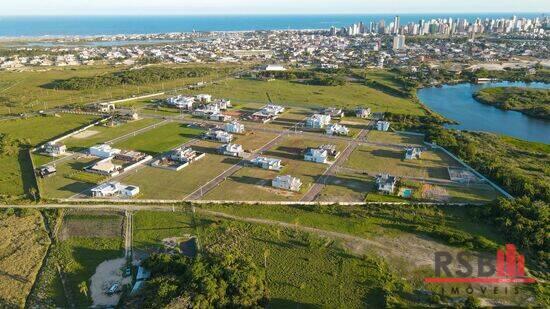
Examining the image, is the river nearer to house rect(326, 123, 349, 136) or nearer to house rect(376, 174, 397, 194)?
house rect(326, 123, 349, 136)

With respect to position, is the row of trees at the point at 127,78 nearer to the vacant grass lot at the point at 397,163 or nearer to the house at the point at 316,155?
the house at the point at 316,155

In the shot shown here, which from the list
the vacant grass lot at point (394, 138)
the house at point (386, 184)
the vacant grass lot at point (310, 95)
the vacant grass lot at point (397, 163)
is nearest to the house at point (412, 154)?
the vacant grass lot at point (397, 163)

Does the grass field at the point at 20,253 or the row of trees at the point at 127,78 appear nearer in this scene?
the grass field at the point at 20,253

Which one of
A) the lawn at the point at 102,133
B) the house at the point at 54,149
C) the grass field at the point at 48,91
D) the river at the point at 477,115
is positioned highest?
the grass field at the point at 48,91

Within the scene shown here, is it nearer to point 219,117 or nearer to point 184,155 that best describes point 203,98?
point 219,117

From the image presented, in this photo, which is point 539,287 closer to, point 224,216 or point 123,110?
point 224,216

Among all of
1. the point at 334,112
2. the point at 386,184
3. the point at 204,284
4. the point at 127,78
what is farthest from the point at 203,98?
the point at 204,284

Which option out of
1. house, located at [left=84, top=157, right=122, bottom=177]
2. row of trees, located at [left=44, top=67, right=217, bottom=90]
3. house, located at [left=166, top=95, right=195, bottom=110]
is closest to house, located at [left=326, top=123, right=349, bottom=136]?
house, located at [left=166, top=95, right=195, bottom=110]
